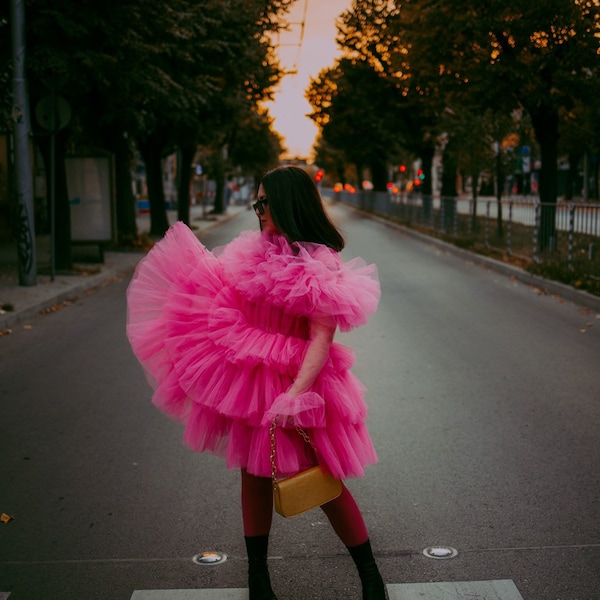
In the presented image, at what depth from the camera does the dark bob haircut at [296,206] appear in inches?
126

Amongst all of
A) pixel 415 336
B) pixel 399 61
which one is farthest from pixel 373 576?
pixel 399 61

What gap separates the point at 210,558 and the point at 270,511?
67 cm

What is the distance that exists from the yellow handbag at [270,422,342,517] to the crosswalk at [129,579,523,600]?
0.64 meters

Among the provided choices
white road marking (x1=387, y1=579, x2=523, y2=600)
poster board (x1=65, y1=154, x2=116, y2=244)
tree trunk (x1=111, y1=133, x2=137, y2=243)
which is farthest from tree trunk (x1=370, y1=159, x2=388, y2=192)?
white road marking (x1=387, y1=579, x2=523, y2=600)

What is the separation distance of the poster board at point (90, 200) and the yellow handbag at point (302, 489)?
51.7 ft

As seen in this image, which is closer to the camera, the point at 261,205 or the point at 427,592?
the point at 261,205

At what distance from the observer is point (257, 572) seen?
336 centimetres

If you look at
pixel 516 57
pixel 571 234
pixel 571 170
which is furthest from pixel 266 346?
pixel 571 170

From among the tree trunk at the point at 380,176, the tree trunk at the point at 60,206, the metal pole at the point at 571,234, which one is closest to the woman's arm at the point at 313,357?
the metal pole at the point at 571,234

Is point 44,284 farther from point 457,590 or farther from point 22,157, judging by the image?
point 457,590

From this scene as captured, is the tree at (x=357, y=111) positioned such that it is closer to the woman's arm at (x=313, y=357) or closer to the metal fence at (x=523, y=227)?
the metal fence at (x=523, y=227)

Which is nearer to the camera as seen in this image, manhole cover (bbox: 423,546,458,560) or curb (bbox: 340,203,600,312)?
manhole cover (bbox: 423,546,458,560)

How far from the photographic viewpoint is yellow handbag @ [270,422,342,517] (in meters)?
3.01

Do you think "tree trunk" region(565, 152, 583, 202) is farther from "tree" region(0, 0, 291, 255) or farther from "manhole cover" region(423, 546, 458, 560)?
"manhole cover" region(423, 546, 458, 560)
